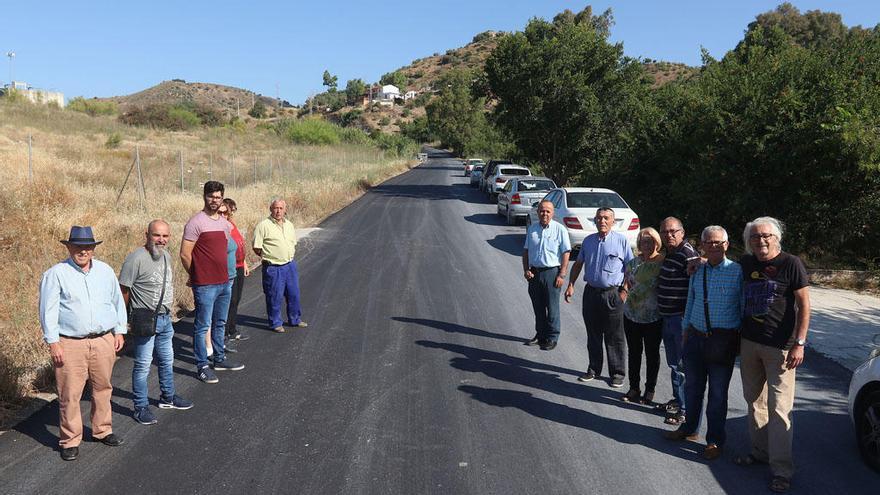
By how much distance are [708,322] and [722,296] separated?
0.73 feet

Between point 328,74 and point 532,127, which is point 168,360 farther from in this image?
point 328,74

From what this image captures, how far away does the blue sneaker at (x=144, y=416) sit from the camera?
5176 mm

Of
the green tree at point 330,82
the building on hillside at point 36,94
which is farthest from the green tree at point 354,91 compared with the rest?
the building on hillside at point 36,94

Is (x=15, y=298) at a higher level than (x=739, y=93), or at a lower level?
lower

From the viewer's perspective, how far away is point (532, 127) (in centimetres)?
3052

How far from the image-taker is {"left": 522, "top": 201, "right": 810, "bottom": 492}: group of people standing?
13.8 ft

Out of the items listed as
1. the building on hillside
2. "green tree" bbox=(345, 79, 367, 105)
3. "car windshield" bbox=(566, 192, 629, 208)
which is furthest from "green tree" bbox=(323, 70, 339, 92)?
"car windshield" bbox=(566, 192, 629, 208)

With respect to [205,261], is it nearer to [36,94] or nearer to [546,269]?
[546,269]

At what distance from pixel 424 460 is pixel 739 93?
12.7 m

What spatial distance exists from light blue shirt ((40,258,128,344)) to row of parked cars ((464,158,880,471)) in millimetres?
5706

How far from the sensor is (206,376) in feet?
20.3

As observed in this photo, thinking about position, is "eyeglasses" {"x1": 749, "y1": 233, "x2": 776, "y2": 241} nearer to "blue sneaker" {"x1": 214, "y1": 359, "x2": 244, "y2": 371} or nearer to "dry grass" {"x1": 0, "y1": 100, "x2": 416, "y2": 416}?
"blue sneaker" {"x1": 214, "y1": 359, "x2": 244, "y2": 371}

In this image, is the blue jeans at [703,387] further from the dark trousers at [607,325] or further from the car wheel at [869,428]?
the dark trousers at [607,325]

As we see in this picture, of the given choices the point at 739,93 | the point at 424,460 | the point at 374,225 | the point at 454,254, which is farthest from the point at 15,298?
the point at 739,93
